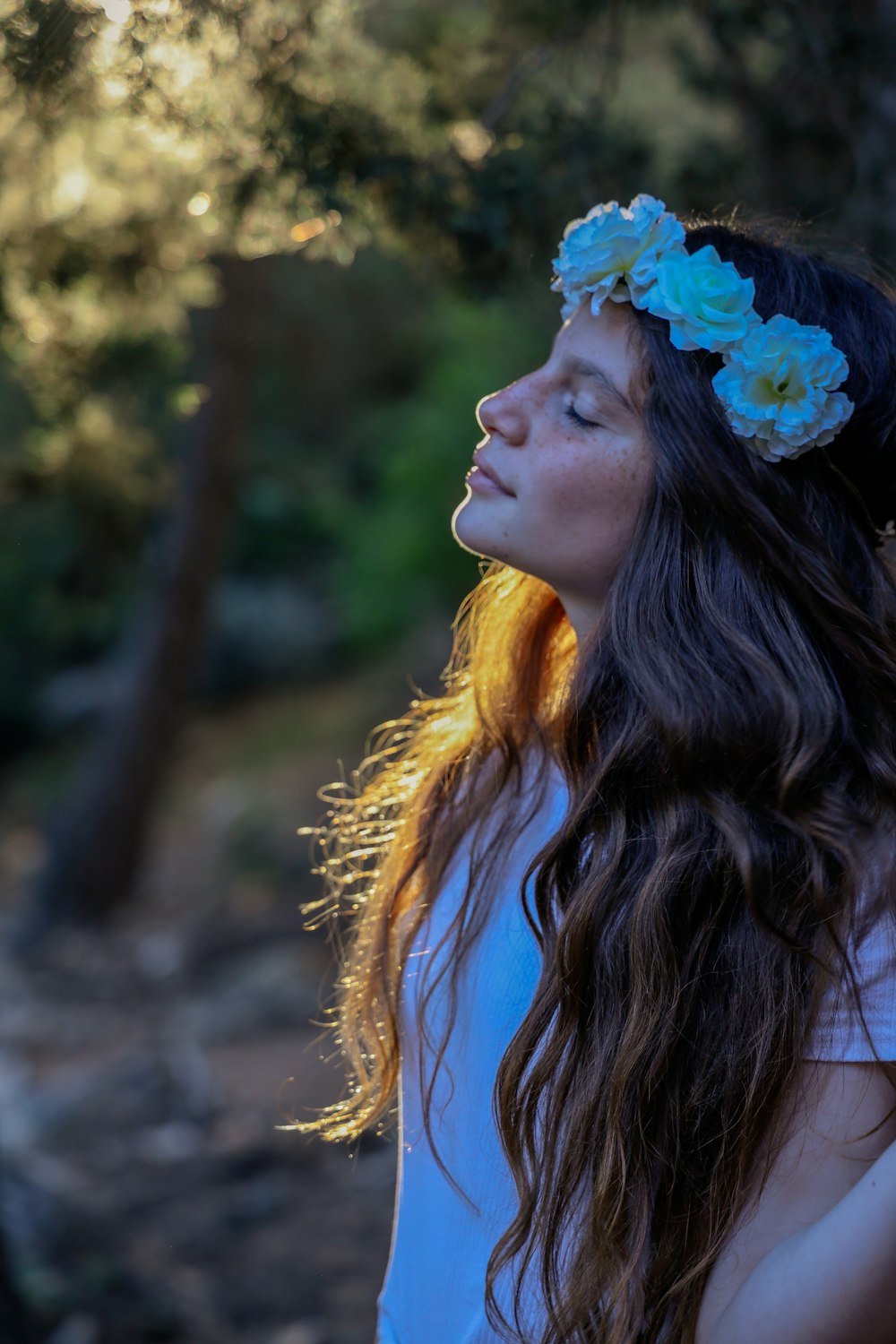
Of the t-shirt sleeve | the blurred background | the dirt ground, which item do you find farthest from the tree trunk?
the t-shirt sleeve

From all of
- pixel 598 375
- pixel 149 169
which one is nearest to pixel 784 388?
pixel 598 375

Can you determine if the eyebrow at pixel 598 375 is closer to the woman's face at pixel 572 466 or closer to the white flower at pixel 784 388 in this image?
the woman's face at pixel 572 466

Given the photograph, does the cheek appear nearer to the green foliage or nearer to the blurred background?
the blurred background

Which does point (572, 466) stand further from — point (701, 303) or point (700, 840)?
point (700, 840)

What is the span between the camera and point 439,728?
201 cm

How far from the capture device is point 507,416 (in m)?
1.58

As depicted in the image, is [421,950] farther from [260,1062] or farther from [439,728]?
[260,1062]

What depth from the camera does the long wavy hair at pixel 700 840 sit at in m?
1.30

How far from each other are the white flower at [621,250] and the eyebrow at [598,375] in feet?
0.23

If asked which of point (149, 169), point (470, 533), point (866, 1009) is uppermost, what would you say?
point (149, 169)

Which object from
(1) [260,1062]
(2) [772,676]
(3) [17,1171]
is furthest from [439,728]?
(1) [260,1062]

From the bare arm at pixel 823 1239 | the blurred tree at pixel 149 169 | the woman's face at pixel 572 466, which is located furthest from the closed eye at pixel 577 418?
the blurred tree at pixel 149 169

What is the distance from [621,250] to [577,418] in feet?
0.75

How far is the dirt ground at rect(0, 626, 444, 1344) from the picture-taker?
345 centimetres
